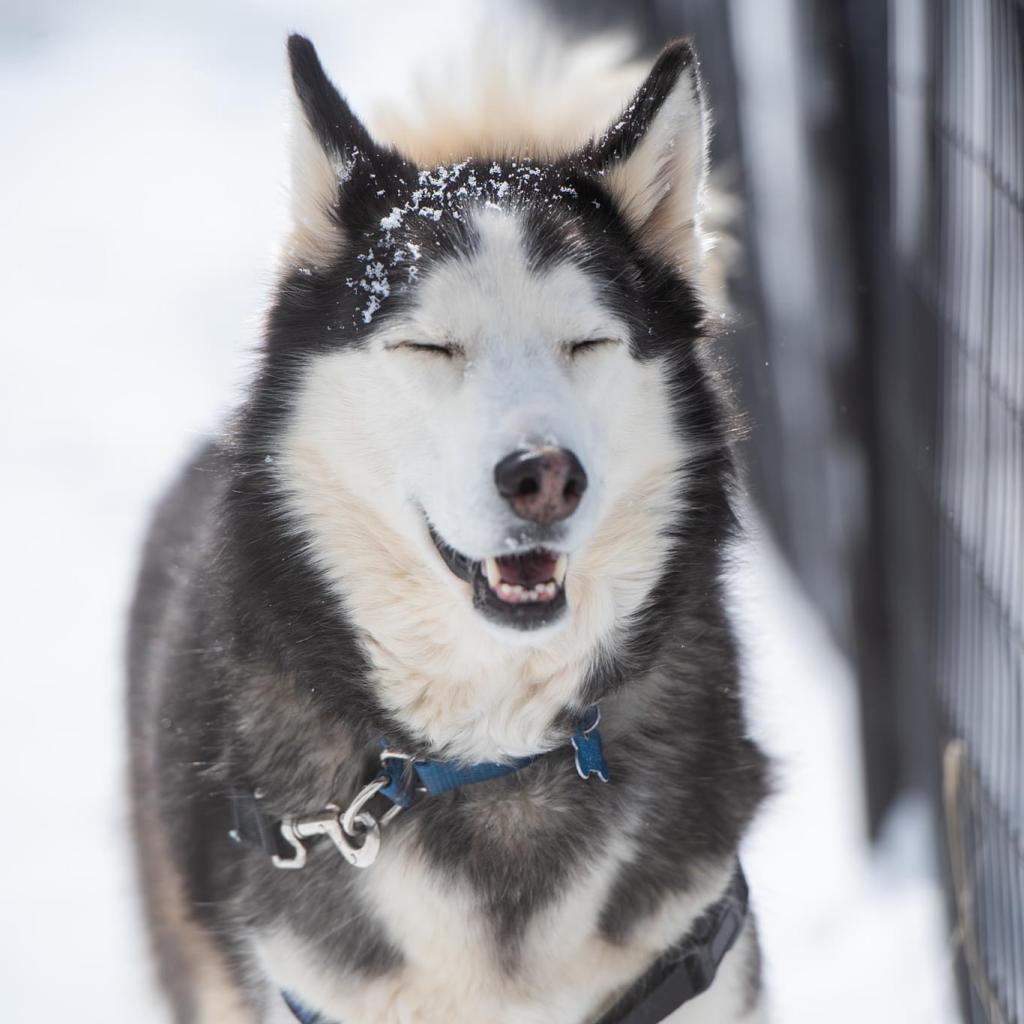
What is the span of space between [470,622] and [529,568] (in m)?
0.16

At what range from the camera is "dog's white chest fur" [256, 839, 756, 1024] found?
1.94m

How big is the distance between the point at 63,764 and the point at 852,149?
2903 mm

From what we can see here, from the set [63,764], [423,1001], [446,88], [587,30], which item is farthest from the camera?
[587,30]

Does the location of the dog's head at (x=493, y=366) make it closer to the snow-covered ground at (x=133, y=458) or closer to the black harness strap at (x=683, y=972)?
the snow-covered ground at (x=133, y=458)

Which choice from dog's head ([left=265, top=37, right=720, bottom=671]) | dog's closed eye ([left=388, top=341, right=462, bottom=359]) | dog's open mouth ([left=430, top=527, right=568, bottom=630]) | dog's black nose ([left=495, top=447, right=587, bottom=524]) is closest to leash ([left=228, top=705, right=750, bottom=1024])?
dog's head ([left=265, top=37, right=720, bottom=671])

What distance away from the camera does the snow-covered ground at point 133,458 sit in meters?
3.31

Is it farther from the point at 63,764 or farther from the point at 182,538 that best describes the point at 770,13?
the point at 63,764

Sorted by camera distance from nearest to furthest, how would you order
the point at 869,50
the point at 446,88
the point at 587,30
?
the point at 446,88 < the point at 869,50 < the point at 587,30

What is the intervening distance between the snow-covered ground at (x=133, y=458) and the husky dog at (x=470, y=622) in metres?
0.19

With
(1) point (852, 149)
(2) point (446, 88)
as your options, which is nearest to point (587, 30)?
(1) point (852, 149)

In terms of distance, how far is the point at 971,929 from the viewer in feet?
9.11

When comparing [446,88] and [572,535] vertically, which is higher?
[446,88]

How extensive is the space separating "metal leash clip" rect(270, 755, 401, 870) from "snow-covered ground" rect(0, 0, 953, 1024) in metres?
0.66

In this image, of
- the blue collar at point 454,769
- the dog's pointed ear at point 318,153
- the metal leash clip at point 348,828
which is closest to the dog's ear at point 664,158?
the dog's pointed ear at point 318,153
